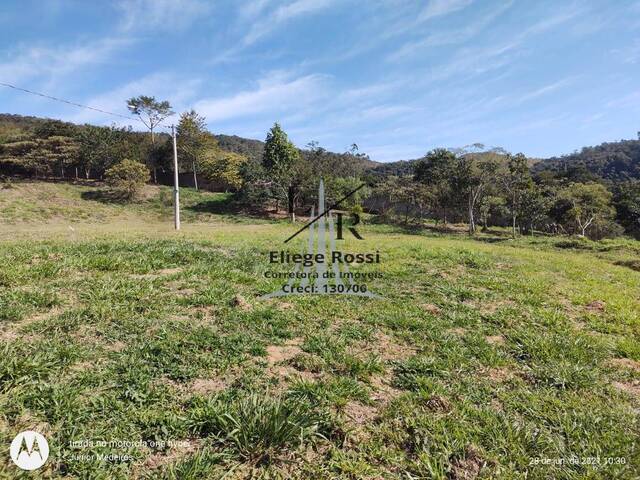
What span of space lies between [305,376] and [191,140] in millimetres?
39658

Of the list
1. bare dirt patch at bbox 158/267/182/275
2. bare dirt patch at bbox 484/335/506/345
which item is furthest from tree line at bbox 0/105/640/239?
bare dirt patch at bbox 484/335/506/345

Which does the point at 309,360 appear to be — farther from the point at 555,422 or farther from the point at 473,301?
the point at 473,301

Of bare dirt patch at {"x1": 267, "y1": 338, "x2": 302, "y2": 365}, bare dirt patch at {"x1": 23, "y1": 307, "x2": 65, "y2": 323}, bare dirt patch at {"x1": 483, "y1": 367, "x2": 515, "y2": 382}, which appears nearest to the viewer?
bare dirt patch at {"x1": 483, "y1": 367, "x2": 515, "y2": 382}

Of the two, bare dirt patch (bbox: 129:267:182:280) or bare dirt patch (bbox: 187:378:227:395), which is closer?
bare dirt patch (bbox: 187:378:227:395)

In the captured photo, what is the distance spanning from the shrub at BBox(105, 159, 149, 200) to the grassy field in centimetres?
2545

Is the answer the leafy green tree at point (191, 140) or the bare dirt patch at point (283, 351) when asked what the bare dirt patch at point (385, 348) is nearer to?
the bare dirt patch at point (283, 351)

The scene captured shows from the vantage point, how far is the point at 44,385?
2814 mm

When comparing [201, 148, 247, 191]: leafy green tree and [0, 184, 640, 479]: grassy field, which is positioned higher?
[201, 148, 247, 191]: leafy green tree

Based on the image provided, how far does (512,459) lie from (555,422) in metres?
0.73

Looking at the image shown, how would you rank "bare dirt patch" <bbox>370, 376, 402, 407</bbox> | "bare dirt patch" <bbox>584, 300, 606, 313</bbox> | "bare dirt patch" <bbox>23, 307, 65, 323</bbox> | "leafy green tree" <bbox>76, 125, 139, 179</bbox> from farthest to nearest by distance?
"leafy green tree" <bbox>76, 125, 139, 179</bbox>
"bare dirt patch" <bbox>584, 300, 606, 313</bbox>
"bare dirt patch" <bbox>23, 307, 65, 323</bbox>
"bare dirt patch" <bbox>370, 376, 402, 407</bbox>

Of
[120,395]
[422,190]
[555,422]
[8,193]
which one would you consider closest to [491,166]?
[422,190]

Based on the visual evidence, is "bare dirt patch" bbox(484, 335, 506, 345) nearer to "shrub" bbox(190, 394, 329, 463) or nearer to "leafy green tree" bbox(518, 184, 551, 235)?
"shrub" bbox(190, 394, 329, 463)

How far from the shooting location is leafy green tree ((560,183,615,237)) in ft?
90.0

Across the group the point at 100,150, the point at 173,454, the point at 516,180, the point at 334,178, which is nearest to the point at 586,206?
the point at 516,180
